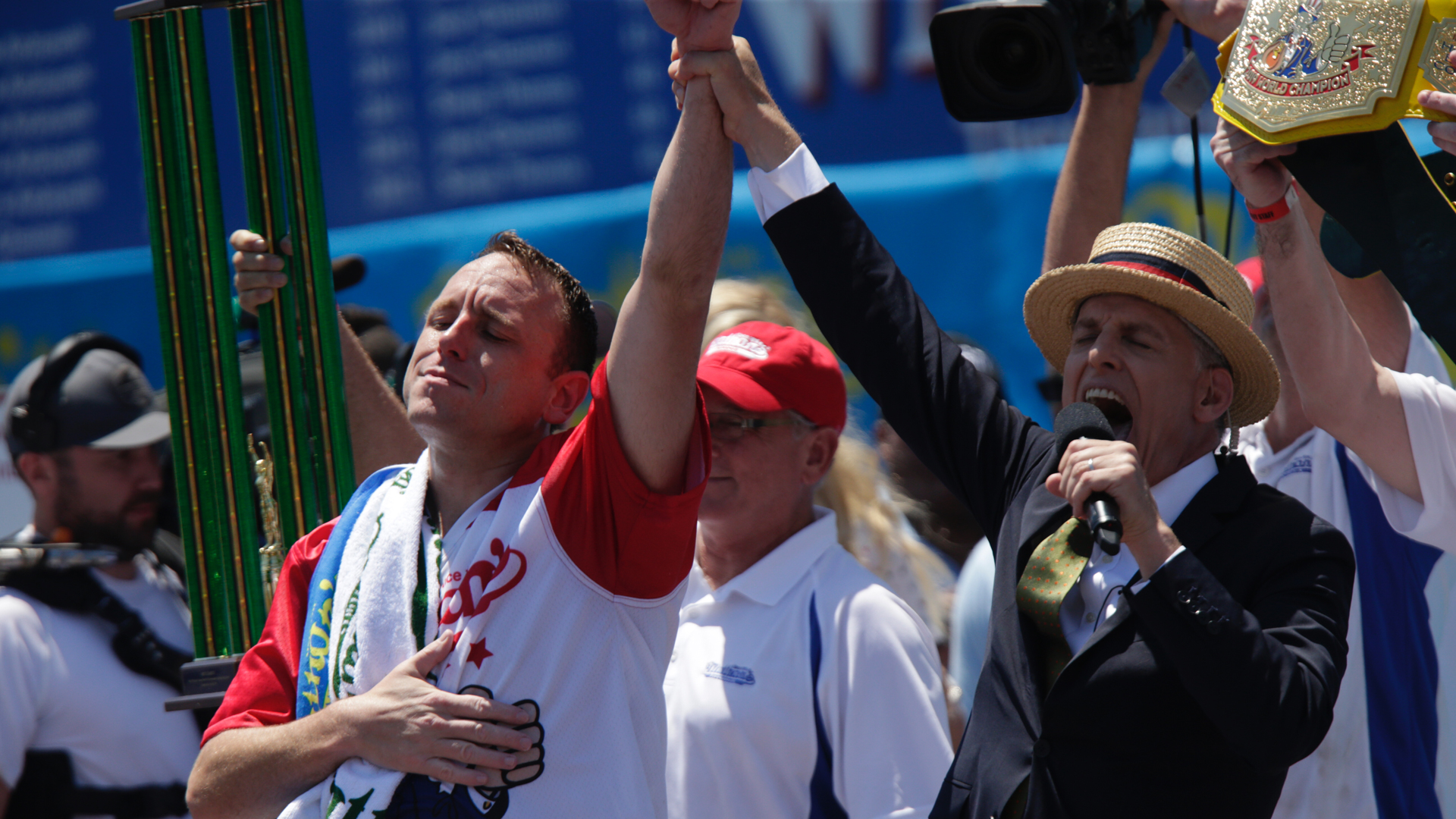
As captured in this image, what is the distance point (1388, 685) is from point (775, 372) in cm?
133

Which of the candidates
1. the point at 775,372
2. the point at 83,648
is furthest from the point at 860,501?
the point at 83,648

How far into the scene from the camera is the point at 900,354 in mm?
2318

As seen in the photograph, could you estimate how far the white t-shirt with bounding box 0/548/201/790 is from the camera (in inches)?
125

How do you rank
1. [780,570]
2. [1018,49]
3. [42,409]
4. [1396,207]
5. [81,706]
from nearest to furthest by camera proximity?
[1396,207] → [1018,49] → [780,570] → [81,706] → [42,409]

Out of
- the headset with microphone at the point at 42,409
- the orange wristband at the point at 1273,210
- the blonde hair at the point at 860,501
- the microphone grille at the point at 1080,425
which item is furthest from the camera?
the headset with microphone at the point at 42,409

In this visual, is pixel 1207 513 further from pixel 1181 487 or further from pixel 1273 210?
pixel 1273 210

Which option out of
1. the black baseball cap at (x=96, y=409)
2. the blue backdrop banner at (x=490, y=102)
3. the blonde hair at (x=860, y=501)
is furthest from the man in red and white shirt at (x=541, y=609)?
the blue backdrop banner at (x=490, y=102)

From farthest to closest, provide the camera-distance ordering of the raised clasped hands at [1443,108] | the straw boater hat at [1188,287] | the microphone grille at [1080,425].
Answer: the straw boater hat at [1188,287] → the microphone grille at [1080,425] → the raised clasped hands at [1443,108]

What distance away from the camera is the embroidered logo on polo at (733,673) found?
2.60 metres

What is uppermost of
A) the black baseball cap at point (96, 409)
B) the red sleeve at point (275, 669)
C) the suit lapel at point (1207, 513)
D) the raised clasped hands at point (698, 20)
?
the raised clasped hands at point (698, 20)

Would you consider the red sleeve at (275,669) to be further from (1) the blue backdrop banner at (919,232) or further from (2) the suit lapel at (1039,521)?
(1) the blue backdrop banner at (919,232)

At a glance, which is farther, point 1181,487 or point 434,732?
point 1181,487

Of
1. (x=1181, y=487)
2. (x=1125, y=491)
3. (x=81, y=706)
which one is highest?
(x=1125, y=491)

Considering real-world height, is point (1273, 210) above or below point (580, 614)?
above
